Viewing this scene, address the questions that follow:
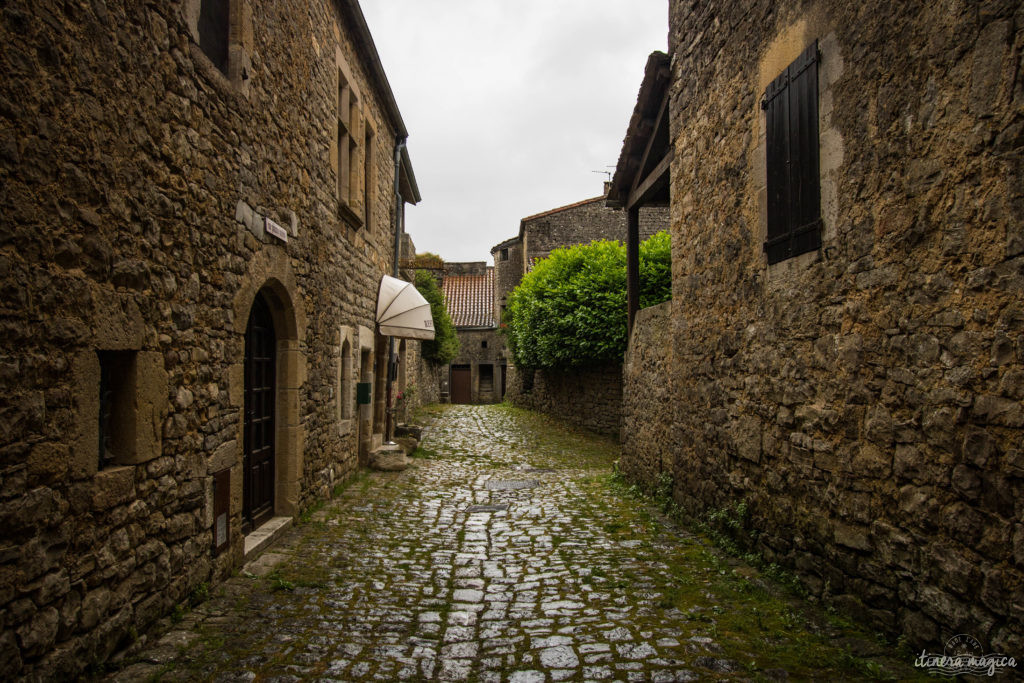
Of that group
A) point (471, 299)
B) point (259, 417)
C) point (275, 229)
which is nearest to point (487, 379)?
point (471, 299)

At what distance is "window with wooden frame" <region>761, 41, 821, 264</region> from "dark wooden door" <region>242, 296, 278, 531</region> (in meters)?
4.19

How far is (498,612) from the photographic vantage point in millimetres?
3805

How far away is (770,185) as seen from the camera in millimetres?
4527

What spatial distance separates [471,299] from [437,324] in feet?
41.2

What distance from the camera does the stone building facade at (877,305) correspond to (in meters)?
2.54

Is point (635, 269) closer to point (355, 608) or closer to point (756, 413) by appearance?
point (756, 413)

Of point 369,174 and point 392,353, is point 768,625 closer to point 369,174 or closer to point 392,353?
point 369,174

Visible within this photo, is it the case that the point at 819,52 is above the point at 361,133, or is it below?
below

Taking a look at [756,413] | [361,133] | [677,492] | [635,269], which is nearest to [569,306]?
[635,269]

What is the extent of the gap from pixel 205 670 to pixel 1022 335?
3.80 meters

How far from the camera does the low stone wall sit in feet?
47.7

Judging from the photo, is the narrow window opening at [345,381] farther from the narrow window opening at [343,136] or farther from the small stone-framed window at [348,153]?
the narrow window opening at [343,136]

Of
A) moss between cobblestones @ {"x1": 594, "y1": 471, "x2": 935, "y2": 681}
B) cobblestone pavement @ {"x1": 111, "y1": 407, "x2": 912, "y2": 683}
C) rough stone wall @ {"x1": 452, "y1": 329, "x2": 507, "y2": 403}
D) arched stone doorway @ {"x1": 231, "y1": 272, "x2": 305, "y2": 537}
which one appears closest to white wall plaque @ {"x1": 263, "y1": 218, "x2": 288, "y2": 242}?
arched stone doorway @ {"x1": 231, "y1": 272, "x2": 305, "y2": 537}

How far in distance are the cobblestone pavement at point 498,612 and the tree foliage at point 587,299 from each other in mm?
7559
